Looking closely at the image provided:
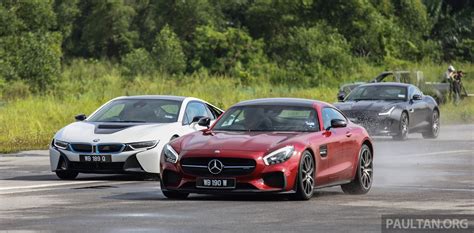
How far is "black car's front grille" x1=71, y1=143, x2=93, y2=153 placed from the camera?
20312mm

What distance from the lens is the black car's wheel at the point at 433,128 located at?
34781 millimetres

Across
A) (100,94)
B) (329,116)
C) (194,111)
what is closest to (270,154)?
(329,116)

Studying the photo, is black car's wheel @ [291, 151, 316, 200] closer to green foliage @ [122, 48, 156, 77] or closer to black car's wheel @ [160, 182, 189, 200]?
black car's wheel @ [160, 182, 189, 200]

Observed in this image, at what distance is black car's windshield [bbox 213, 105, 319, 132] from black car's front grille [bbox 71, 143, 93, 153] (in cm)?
287

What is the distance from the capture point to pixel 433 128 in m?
34.8

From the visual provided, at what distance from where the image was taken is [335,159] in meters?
17.6

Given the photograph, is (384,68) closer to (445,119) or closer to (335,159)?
(445,119)

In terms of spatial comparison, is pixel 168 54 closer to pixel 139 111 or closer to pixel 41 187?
pixel 139 111

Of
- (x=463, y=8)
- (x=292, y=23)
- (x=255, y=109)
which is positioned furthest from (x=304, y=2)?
(x=255, y=109)

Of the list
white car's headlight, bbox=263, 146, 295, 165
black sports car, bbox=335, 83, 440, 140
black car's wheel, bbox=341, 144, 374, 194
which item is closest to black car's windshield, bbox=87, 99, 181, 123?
black car's wheel, bbox=341, 144, 374, 194

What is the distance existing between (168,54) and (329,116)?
47.8 metres

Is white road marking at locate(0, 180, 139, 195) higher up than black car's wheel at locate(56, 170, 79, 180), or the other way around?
white road marking at locate(0, 180, 139, 195)

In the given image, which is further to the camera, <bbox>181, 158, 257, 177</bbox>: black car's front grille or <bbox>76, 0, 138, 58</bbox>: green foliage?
<bbox>76, 0, 138, 58</bbox>: green foliage

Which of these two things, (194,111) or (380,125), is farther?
(380,125)
